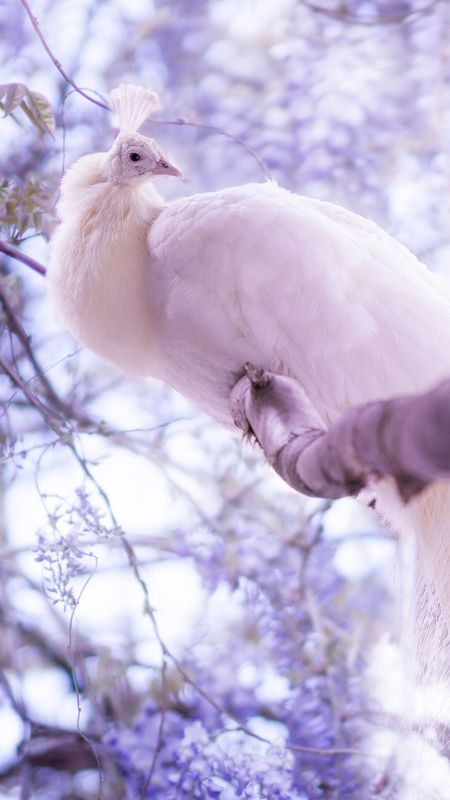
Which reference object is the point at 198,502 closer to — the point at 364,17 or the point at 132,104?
the point at 132,104

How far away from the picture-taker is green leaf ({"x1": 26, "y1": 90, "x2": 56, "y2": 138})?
2.97ft

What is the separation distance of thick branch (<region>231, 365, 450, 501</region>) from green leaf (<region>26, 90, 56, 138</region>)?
453 millimetres

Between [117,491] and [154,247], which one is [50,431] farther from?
[154,247]

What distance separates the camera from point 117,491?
122 centimetres

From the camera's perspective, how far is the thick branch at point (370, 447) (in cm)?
41

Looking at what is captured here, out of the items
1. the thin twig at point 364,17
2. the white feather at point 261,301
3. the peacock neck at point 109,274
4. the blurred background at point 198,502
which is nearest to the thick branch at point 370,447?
the white feather at point 261,301

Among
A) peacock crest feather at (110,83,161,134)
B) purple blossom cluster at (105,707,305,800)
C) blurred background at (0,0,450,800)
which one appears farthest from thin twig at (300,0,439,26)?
purple blossom cluster at (105,707,305,800)

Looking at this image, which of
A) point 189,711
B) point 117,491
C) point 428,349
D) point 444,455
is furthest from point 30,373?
point 444,455

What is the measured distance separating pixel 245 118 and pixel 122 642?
81 centimetres

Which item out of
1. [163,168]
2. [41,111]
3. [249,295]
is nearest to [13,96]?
[41,111]

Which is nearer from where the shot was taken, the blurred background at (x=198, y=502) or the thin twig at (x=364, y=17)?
the blurred background at (x=198, y=502)

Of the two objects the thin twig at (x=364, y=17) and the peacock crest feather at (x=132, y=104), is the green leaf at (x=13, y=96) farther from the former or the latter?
the thin twig at (x=364, y=17)

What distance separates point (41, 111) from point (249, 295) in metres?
0.29

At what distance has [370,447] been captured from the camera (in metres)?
0.45
